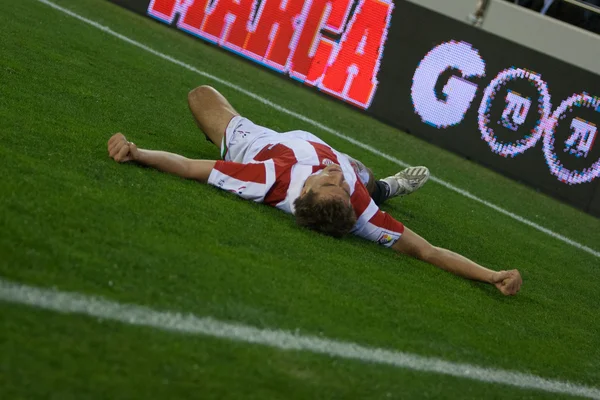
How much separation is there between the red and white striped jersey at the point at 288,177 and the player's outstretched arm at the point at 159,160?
0.07m

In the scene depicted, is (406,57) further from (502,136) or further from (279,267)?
(279,267)

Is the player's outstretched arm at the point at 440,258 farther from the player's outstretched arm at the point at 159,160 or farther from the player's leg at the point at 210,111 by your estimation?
the player's leg at the point at 210,111

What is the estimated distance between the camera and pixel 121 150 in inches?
187

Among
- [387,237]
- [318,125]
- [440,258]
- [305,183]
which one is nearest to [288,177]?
[305,183]

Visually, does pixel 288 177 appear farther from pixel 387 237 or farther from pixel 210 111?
pixel 210 111

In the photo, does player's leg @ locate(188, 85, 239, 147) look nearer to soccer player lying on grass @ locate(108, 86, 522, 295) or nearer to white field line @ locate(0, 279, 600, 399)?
soccer player lying on grass @ locate(108, 86, 522, 295)

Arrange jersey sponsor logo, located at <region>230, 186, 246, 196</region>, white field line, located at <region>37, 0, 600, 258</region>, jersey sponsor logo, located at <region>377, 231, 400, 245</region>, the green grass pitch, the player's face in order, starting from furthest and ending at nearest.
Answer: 1. white field line, located at <region>37, 0, 600, 258</region>
2. jersey sponsor logo, located at <region>377, 231, 400, 245</region>
3. jersey sponsor logo, located at <region>230, 186, 246, 196</region>
4. the player's face
5. the green grass pitch

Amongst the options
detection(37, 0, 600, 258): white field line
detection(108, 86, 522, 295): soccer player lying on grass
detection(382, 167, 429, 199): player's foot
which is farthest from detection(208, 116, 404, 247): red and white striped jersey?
detection(37, 0, 600, 258): white field line

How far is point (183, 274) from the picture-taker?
137 inches

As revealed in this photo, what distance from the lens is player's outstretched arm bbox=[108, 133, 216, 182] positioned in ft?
15.7

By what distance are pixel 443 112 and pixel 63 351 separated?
883 cm

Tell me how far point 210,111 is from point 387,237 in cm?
151

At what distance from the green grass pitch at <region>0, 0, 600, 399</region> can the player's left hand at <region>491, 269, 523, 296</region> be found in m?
0.09

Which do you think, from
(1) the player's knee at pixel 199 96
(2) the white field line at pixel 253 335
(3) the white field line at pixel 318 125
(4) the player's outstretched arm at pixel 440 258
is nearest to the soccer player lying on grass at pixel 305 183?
(4) the player's outstretched arm at pixel 440 258
